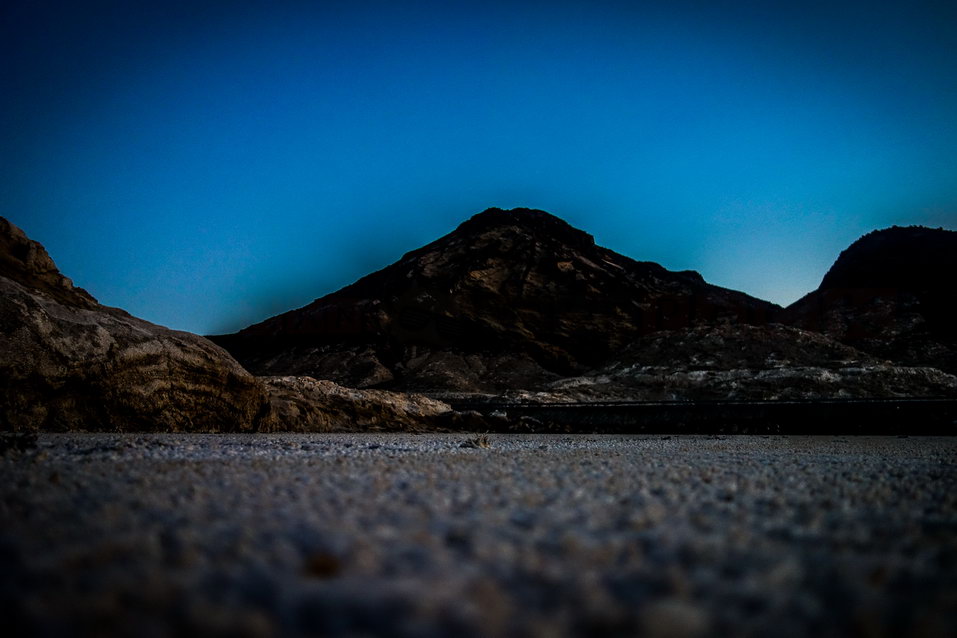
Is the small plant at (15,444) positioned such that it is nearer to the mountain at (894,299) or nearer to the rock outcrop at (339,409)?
the rock outcrop at (339,409)

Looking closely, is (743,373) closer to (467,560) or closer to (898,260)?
(467,560)

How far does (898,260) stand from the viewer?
73.1 m

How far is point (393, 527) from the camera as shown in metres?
2.21

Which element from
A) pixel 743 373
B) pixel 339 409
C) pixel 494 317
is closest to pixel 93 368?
pixel 339 409

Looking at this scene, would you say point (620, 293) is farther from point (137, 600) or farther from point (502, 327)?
point (137, 600)

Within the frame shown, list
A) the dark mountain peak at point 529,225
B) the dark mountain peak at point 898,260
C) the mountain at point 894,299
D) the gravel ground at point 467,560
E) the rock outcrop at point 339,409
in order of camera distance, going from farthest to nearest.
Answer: the dark mountain peak at point 898,260
the dark mountain peak at point 529,225
the mountain at point 894,299
the rock outcrop at point 339,409
the gravel ground at point 467,560

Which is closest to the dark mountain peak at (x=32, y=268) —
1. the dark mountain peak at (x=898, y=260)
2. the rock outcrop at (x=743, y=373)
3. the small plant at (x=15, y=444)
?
the small plant at (x=15, y=444)

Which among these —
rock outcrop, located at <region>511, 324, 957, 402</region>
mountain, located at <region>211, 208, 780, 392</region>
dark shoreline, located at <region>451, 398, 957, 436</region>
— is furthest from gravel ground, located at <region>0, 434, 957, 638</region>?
mountain, located at <region>211, 208, 780, 392</region>

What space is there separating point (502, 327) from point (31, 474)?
53.1 metres

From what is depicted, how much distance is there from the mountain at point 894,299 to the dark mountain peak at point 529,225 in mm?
32771

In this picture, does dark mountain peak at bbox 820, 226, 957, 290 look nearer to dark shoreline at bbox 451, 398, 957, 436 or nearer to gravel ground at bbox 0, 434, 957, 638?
dark shoreline at bbox 451, 398, 957, 436

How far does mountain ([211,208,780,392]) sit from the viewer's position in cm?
5328

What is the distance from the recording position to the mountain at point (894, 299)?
166 feet

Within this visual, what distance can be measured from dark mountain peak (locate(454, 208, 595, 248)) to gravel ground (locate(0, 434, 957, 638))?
6180cm
